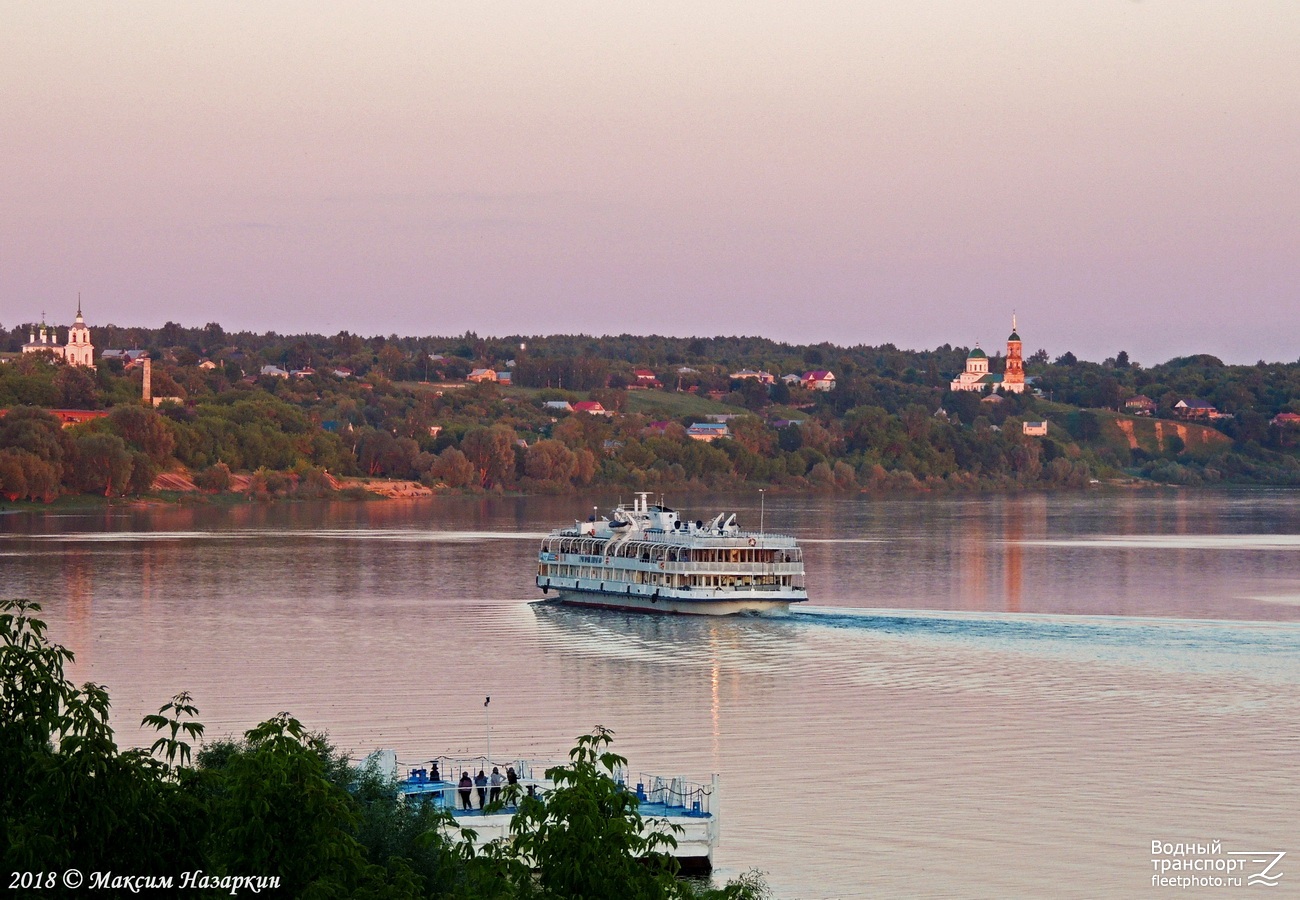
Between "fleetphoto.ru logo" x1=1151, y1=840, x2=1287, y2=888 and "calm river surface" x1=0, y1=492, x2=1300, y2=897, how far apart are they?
1.48ft

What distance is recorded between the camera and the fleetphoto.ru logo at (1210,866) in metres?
31.2

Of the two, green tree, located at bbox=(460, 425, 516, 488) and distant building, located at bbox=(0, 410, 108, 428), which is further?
green tree, located at bbox=(460, 425, 516, 488)

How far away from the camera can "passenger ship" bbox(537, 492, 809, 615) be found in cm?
7081

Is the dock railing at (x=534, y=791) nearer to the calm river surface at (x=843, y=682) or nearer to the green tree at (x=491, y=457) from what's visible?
the calm river surface at (x=843, y=682)

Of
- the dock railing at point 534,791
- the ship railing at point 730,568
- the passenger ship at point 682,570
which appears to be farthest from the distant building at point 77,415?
the dock railing at point 534,791

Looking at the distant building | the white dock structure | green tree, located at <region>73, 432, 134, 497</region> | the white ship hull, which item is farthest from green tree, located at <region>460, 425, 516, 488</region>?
the white dock structure

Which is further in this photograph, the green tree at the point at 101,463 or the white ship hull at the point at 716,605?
the green tree at the point at 101,463

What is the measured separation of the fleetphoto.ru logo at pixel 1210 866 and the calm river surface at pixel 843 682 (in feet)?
1.48

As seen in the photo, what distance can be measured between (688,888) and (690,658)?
133ft

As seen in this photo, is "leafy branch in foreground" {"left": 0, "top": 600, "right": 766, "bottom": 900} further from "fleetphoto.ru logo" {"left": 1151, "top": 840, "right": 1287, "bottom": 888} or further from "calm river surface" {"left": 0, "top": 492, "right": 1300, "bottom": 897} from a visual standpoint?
"fleetphoto.ru logo" {"left": 1151, "top": 840, "right": 1287, "bottom": 888}

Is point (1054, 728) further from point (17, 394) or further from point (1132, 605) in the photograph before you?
point (17, 394)

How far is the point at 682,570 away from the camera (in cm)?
7150

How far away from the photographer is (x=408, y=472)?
187500mm

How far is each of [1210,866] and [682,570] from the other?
40.3 meters
